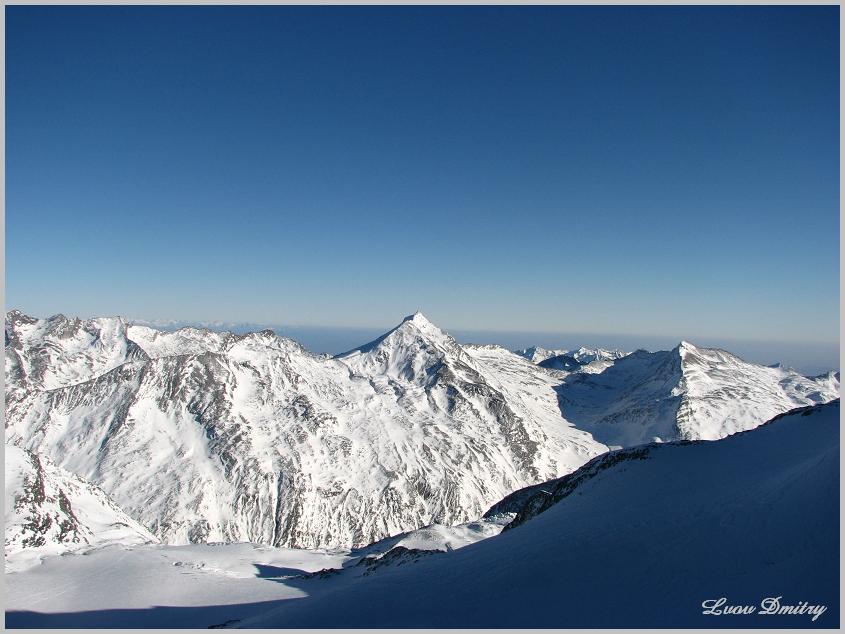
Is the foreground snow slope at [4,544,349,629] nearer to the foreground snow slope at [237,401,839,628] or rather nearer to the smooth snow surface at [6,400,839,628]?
the smooth snow surface at [6,400,839,628]

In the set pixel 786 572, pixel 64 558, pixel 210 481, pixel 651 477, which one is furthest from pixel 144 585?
pixel 210 481

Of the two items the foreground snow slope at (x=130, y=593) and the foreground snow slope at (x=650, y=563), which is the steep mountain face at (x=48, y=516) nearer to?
the foreground snow slope at (x=130, y=593)

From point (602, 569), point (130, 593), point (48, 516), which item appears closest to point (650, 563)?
point (602, 569)

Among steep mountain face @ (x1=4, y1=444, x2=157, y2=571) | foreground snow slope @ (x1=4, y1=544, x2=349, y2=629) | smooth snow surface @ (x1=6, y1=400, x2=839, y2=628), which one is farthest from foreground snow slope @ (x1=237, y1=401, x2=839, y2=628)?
steep mountain face @ (x1=4, y1=444, x2=157, y2=571)

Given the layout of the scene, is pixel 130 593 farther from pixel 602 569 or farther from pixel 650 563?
pixel 650 563

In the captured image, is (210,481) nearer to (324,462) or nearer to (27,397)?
(324,462)

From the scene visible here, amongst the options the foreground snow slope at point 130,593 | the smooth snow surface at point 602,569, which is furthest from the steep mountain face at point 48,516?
the smooth snow surface at point 602,569
